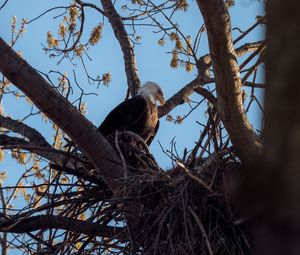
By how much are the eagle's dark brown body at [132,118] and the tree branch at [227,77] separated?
113 inches

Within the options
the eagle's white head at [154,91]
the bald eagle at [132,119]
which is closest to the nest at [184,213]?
the bald eagle at [132,119]

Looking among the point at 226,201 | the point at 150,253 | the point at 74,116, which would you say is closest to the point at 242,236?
the point at 226,201

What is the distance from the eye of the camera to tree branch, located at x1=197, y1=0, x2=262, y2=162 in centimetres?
213

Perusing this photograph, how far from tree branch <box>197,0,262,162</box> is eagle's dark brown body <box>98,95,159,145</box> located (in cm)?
287

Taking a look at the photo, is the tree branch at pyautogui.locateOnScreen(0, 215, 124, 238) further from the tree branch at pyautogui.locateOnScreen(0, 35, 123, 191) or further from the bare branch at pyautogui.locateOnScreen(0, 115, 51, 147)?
the bare branch at pyautogui.locateOnScreen(0, 115, 51, 147)

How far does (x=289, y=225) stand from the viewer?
435 mm

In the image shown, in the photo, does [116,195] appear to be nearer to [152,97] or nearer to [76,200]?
[76,200]

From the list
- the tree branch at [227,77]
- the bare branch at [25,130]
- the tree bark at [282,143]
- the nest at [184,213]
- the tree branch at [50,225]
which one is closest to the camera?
the tree bark at [282,143]

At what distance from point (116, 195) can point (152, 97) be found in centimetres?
348

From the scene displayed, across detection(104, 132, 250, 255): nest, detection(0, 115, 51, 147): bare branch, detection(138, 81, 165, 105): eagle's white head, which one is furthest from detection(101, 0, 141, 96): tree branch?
detection(104, 132, 250, 255): nest

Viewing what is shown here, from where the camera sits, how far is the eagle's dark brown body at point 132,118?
523 cm

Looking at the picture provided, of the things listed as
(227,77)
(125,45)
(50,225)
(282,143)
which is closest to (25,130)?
(50,225)

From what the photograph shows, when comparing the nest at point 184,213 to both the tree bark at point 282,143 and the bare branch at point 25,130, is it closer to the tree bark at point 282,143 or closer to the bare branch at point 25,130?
the bare branch at point 25,130

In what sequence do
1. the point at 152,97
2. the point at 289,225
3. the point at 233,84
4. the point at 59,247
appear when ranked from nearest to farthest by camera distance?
1. the point at 289,225
2. the point at 233,84
3. the point at 59,247
4. the point at 152,97
